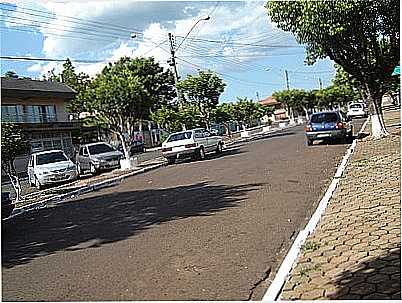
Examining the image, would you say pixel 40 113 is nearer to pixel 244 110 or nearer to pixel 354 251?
pixel 244 110

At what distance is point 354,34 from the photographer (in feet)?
62.8

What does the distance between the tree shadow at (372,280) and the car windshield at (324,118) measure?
712 inches

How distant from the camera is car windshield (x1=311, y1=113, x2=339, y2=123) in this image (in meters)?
23.2

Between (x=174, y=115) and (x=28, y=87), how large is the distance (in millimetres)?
14875

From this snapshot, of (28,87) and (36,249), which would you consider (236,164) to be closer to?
(36,249)

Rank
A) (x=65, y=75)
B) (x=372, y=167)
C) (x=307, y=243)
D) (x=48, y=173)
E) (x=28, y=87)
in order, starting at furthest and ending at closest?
1. (x=65, y=75)
2. (x=28, y=87)
3. (x=48, y=173)
4. (x=372, y=167)
5. (x=307, y=243)

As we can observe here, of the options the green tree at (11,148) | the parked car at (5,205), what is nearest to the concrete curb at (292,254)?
the parked car at (5,205)

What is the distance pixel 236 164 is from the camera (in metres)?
18.5

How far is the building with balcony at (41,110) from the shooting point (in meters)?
38.9

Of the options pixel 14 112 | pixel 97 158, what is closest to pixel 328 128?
pixel 97 158

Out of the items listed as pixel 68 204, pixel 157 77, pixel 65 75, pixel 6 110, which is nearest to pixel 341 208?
pixel 68 204

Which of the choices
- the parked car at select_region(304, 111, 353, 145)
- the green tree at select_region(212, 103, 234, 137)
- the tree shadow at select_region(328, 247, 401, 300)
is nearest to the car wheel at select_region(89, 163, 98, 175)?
the parked car at select_region(304, 111, 353, 145)

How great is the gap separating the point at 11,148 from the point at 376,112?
13.3 meters

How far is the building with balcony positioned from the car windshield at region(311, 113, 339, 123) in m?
21.2
